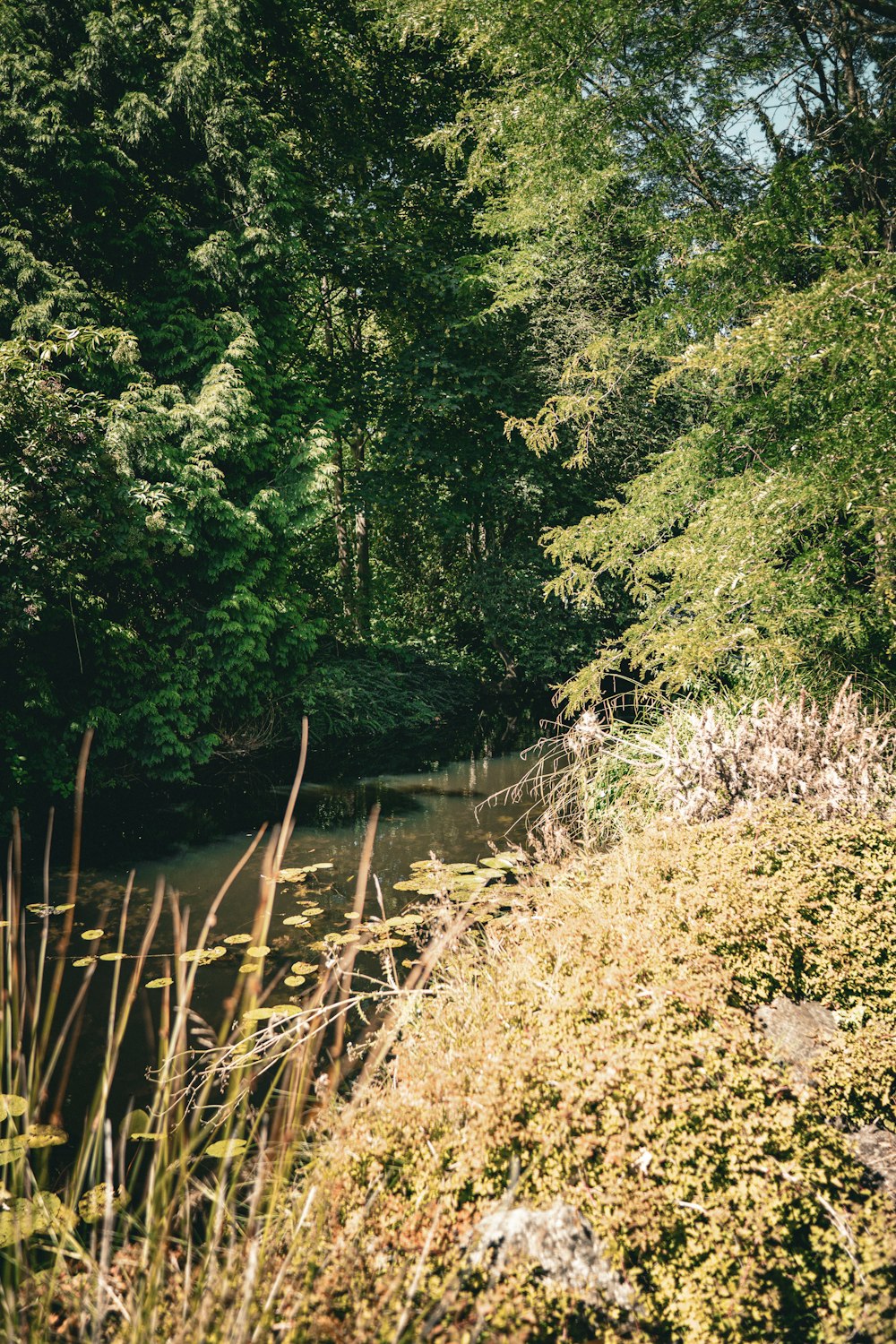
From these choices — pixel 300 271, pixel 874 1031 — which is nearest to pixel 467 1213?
pixel 874 1031

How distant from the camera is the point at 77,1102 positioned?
3.86m

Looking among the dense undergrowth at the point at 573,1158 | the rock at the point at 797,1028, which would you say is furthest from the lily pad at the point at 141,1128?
the rock at the point at 797,1028

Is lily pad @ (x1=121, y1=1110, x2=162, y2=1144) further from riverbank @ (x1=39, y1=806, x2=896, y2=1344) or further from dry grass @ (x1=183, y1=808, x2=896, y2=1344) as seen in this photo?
dry grass @ (x1=183, y1=808, x2=896, y2=1344)

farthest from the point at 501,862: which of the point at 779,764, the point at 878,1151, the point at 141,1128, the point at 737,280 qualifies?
the point at 737,280

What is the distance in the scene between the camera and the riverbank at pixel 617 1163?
2027 mm

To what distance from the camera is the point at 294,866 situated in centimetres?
715

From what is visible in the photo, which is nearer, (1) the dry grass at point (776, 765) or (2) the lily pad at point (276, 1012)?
(2) the lily pad at point (276, 1012)

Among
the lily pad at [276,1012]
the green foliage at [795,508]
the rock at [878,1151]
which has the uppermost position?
the green foliage at [795,508]

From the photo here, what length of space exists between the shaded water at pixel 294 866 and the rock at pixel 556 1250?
1438 millimetres

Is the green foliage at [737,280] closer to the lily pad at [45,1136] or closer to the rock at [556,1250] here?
the rock at [556,1250]

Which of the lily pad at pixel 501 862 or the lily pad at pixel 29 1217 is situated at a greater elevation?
the lily pad at pixel 501 862

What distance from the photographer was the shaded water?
4832 millimetres

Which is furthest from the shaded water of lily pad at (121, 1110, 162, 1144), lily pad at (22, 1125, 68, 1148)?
lily pad at (22, 1125, 68, 1148)

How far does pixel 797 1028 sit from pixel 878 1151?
1.65ft
